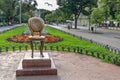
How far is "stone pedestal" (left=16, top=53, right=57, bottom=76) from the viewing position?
13.8 metres

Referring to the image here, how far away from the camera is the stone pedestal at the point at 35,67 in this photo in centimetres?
1384

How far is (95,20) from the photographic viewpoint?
55062 mm

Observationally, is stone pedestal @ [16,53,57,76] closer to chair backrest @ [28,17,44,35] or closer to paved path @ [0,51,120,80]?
paved path @ [0,51,120,80]

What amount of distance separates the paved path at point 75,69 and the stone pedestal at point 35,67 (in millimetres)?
401

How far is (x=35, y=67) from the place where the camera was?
14.4 m

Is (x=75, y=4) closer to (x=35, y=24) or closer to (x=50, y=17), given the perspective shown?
(x=35, y=24)

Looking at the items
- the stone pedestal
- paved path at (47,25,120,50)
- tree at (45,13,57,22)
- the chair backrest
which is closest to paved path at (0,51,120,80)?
the stone pedestal

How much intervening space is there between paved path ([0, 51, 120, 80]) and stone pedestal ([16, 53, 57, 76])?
0.40 metres

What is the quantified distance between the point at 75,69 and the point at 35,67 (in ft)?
7.96

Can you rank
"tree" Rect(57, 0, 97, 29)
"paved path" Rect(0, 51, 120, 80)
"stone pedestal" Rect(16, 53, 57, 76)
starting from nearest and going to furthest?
"paved path" Rect(0, 51, 120, 80)
"stone pedestal" Rect(16, 53, 57, 76)
"tree" Rect(57, 0, 97, 29)

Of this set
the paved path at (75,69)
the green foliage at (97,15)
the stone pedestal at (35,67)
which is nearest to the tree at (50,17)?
the green foliage at (97,15)

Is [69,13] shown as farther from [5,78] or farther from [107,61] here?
[5,78]

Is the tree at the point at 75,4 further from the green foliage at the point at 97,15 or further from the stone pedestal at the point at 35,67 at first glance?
the stone pedestal at the point at 35,67

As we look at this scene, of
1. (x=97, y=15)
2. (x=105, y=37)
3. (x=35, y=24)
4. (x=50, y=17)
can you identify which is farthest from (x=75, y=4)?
(x=50, y=17)
